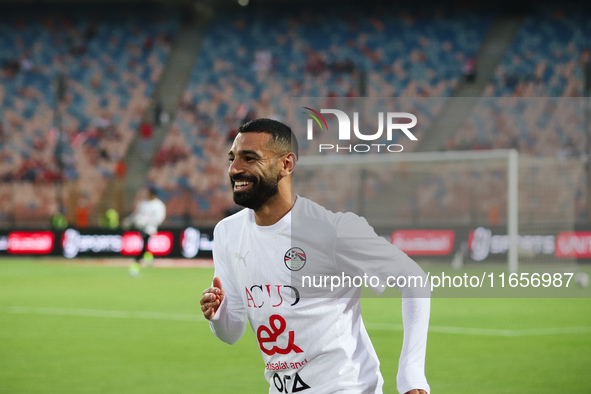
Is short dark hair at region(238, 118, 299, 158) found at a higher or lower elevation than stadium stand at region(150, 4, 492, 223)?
lower

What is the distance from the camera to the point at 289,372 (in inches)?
138

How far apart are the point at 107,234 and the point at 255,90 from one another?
799 cm

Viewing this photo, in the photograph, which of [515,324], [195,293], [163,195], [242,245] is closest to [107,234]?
[163,195]

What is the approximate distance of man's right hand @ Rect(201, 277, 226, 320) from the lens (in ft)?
11.4

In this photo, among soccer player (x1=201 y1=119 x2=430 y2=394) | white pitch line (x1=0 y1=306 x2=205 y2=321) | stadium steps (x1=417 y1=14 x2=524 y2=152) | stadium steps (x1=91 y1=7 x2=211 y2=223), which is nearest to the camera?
soccer player (x1=201 y1=119 x2=430 y2=394)

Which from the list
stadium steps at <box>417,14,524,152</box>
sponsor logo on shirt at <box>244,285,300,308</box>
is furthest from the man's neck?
stadium steps at <box>417,14,524,152</box>

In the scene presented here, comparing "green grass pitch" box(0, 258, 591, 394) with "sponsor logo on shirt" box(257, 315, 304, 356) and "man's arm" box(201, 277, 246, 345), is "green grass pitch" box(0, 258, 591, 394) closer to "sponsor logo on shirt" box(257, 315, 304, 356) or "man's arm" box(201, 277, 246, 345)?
"man's arm" box(201, 277, 246, 345)

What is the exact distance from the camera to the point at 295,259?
354 centimetres

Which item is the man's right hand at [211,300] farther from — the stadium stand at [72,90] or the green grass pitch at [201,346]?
the stadium stand at [72,90]

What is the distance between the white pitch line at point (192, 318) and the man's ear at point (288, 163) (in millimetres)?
6285

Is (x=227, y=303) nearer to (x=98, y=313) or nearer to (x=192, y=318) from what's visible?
(x=192, y=318)

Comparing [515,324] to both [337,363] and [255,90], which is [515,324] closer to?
[337,363]

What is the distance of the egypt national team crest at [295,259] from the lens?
3523 mm

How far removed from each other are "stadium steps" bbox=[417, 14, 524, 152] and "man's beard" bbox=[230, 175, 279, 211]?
20221 millimetres
